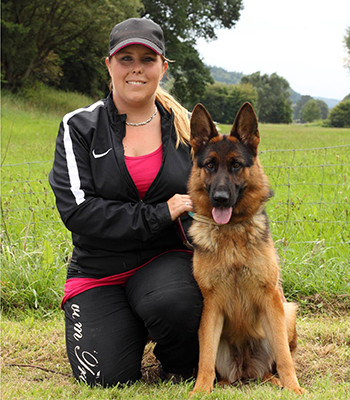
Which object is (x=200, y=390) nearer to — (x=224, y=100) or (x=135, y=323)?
(x=135, y=323)

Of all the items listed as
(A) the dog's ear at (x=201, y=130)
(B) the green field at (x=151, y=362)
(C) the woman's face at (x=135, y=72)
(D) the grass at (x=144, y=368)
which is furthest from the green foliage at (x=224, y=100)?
(A) the dog's ear at (x=201, y=130)

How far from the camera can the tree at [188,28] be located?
30.5 metres

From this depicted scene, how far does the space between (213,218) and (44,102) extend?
22702mm

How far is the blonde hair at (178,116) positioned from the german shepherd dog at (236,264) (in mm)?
312

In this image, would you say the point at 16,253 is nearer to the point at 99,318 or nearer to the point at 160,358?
the point at 99,318

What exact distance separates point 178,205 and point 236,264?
552 millimetres

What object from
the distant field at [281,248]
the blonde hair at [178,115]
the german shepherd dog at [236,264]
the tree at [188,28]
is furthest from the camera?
the tree at [188,28]

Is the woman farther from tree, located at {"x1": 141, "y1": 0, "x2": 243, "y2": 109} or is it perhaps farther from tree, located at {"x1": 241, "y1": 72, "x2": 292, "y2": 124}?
tree, located at {"x1": 241, "y1": 72, "x2": 292, "y2": 124}

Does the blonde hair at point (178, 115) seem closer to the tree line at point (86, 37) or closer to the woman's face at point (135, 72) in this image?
the woman's face at point (135, 72)

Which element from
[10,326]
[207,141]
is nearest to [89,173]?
[207,141]

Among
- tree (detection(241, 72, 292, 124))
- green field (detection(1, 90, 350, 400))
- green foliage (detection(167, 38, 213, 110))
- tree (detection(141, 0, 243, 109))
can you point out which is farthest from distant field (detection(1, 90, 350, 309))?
tree (detection(241, 72, 292, 124))

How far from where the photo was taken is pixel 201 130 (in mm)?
2924

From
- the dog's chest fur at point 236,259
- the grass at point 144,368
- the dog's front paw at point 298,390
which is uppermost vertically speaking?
the dog's chest fur at point 236,259

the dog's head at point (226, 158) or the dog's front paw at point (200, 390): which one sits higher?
the dog's head at point (226, 158)
